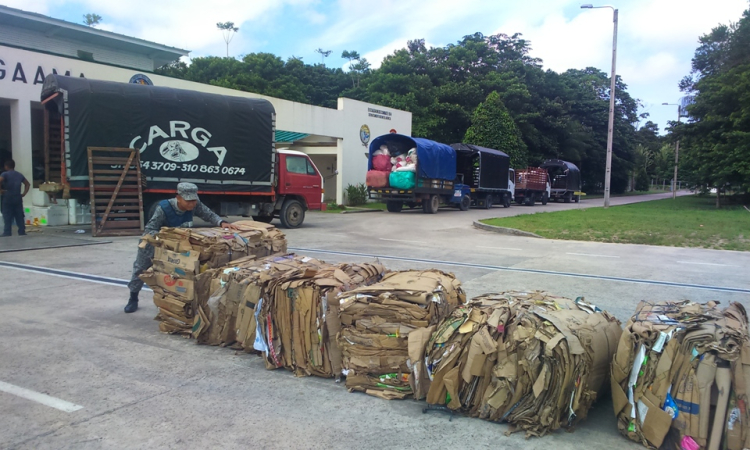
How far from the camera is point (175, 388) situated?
4227 mm

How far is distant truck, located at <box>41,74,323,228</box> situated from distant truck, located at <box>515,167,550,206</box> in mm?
22279

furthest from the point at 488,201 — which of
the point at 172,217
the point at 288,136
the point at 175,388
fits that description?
the point at 175,388

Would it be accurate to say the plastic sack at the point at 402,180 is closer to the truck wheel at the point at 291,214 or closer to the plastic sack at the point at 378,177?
the plastic sack at the point at 378,177

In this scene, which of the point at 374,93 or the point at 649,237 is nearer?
the point at 649,237

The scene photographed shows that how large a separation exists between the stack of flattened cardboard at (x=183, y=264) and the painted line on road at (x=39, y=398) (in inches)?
61.7

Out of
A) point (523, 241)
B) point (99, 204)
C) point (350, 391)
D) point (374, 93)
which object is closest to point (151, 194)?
point (99, 204)

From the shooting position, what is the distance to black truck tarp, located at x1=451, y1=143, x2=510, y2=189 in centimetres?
2912

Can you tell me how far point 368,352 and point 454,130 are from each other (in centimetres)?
4006

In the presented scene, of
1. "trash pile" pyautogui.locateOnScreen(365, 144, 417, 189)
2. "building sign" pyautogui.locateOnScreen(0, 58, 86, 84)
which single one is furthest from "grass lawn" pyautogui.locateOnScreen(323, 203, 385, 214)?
"building sign" pyautogui.locateOnScreen(0, 58, 86, 84)

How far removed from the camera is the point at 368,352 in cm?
414

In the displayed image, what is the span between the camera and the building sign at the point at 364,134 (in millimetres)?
28797

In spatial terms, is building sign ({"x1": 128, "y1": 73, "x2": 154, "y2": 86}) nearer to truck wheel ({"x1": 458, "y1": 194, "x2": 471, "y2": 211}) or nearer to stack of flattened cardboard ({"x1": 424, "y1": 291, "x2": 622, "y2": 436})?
truck wheel ({"x1": 458, "y1": 194, "x2": 471, "y2": 211})

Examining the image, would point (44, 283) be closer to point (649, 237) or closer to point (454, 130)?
point (649, 237)

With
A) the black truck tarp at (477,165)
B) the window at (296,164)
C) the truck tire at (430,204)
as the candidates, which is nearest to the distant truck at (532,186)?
the black truck tarp at (477,165)
